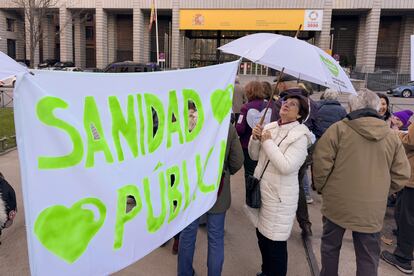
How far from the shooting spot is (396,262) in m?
3.65

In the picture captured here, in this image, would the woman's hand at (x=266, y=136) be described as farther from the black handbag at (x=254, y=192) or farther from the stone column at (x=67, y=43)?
the stone column at (x=67, y=43)

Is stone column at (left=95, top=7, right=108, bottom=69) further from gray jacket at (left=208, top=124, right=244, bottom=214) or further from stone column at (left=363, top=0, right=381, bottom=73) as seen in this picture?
gray jacket at (left=208, top=124, right=244, bottom=214)

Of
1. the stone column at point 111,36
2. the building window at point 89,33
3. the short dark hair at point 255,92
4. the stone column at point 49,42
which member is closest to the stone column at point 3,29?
the stone column at point 49,42

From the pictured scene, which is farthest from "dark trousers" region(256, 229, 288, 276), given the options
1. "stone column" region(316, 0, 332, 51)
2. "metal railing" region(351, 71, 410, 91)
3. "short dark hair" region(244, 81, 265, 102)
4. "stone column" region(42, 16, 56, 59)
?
"stone column" region(42, 16, 56, 59)

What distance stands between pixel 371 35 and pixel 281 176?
39661 millimetres

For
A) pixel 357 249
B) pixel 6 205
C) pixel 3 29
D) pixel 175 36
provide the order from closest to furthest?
1. pixel 6 205
2. pixel 357 249
3. pixel 175 36
4. pixel 3 29

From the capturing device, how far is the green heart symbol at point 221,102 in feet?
8.18

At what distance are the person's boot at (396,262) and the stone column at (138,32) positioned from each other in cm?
4016

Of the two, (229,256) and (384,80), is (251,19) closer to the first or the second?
(384,80)

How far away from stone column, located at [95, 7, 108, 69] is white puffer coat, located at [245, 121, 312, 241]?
42.6m

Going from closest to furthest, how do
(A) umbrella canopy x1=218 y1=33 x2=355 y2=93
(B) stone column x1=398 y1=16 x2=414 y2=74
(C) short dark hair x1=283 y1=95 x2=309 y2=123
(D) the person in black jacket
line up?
(D) the person in black jacket, (A) umbrella canopy x1=218 y1=33 x2=355 y2=93, (C) short dark hair x1=283 y1=95 x2=309 y2=123, (B) stone column x1=398 y1=16 x2=414 y2=74

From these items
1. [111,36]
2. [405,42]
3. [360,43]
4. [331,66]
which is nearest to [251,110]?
[331,66]

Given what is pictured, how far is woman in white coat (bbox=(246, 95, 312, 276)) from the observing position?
2820 millimetres

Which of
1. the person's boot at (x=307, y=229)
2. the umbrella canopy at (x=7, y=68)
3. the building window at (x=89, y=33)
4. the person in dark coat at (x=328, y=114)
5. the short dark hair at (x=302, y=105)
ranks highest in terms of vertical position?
the building window at (x=89, y=33)
